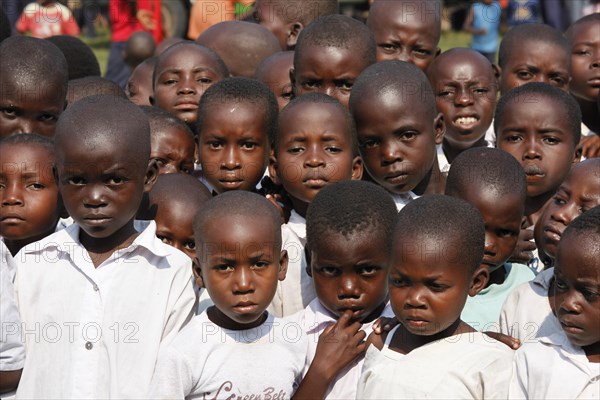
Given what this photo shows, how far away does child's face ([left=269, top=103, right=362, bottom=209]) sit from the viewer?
4254 millimetres

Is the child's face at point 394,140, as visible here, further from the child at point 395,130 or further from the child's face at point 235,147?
the child's face at point 235,147

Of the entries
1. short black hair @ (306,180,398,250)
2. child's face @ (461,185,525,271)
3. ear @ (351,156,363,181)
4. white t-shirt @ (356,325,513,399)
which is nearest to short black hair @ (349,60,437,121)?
ear @ (351,156,363,181)

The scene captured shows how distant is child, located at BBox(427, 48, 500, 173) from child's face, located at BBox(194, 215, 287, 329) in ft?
6.00

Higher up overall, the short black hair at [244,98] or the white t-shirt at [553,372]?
the short black hair at [244,98]

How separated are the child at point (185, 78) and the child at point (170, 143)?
363 millimetres

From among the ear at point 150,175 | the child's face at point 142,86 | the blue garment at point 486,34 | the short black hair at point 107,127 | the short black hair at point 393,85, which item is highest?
the short black hair at point 107,127

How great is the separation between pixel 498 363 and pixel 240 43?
315cm

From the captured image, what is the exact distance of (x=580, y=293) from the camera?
319cm

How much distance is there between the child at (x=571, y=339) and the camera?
10.3ft

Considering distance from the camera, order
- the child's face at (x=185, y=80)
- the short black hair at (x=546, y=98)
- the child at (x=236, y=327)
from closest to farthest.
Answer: the child at (x=236, y=327) < the short black hair at (x=546, y=98) < the child's face at (x=185, y=80)

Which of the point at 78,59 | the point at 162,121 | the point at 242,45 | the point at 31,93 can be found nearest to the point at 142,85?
the point at 78,59

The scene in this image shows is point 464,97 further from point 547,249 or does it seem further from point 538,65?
point 547,249

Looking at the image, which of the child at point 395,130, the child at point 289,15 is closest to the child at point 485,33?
the child at point 289,15

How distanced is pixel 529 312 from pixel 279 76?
2.20m
